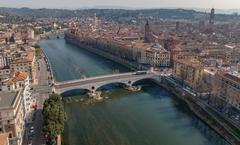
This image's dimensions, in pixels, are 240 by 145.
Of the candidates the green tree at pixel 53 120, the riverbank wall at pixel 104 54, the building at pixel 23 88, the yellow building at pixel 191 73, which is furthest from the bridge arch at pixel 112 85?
the green tree at pixel 53 120

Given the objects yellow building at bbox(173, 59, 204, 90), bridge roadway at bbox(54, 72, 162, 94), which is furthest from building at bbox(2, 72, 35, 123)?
yellow building at bbox(173, 59, 204, 90)

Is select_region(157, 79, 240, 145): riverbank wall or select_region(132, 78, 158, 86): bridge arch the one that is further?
select_region(132, 78, 158, 86): bridge arch

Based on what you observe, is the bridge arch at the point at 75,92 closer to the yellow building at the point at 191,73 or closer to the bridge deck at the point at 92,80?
the bridge deck at the point at 92,80

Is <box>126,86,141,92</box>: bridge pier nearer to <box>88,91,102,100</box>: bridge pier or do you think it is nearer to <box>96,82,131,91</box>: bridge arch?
<box>96,82,131,91</box>: bridge arch

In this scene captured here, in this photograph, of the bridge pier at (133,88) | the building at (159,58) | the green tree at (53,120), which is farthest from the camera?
the building at (159,58)

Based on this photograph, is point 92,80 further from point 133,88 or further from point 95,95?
point 133,88

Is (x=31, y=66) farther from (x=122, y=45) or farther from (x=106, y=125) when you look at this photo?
(x=122, y=45)

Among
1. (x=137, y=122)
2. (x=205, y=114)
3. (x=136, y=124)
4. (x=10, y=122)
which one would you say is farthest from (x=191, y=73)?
(x=10, y=122)
